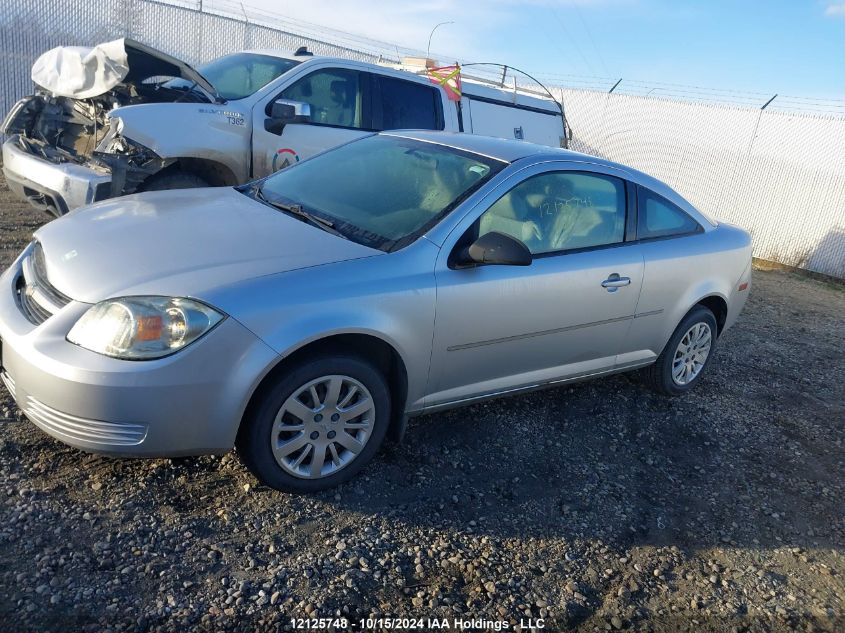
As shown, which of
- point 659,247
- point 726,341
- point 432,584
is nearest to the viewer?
point 432,584

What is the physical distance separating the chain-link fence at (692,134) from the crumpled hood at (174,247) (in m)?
10.1

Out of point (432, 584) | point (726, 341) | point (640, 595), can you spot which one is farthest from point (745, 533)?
point (726, 341)

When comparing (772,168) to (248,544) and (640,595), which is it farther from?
(248,544)

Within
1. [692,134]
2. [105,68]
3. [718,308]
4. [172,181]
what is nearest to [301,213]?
[172,181]

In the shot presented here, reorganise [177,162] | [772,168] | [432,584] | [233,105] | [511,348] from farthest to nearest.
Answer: [772,168] < [233,105] < [177,162] < [511,348] < [432,584]

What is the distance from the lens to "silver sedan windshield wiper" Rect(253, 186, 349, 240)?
11.8 feet

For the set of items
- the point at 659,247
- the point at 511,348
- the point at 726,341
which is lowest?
the point at 726,341

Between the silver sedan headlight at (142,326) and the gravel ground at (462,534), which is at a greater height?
the silver sedan headlight at (142,326)

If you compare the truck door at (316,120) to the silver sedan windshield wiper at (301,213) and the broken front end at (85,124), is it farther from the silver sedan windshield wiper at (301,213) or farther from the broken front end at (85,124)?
the silver sedan windshield wiper at (301,213)

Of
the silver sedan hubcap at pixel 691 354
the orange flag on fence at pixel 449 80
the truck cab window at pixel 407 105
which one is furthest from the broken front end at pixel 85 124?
the silver sedan hubcap at pixel 691 354

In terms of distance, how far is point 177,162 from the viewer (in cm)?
589

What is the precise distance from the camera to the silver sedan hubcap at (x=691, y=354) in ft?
16.4

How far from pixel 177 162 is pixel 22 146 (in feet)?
4.50

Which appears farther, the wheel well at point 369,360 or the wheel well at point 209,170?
the wheel well at point 209,170
